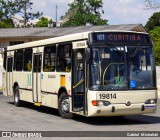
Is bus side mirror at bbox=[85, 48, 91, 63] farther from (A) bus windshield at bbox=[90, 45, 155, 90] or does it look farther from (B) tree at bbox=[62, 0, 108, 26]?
(B) tree at bbox=[62, 0, 108, 26]

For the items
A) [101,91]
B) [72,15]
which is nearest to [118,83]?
[101,91]

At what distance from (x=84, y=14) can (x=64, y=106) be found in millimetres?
67669

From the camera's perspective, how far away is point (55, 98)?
646 inches

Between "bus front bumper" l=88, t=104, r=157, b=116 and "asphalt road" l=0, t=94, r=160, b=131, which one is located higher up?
"bus front bumper" l=88, t=104, r=157, b=116

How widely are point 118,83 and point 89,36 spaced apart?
1.67 metres

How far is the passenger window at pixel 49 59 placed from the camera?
16.7 meters

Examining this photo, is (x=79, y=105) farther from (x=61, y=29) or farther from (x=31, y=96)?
(x=61, y=29)

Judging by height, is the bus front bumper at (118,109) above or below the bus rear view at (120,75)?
below

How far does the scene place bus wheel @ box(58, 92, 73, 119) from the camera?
15.5m

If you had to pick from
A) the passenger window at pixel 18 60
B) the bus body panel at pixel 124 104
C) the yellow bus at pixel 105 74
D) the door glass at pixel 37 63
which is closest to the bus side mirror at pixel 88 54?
the yellow bus at pixel 105 74

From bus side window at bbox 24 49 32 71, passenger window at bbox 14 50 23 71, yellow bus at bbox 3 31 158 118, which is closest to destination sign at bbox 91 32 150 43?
yellow bus at bbox 3 31 158 118

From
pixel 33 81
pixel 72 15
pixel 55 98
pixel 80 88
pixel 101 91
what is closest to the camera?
pixel 101 91

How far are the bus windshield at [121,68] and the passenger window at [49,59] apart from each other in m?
3.06

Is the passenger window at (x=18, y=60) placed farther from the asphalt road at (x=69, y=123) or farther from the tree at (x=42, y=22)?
the tree at (x=42, y=22)
